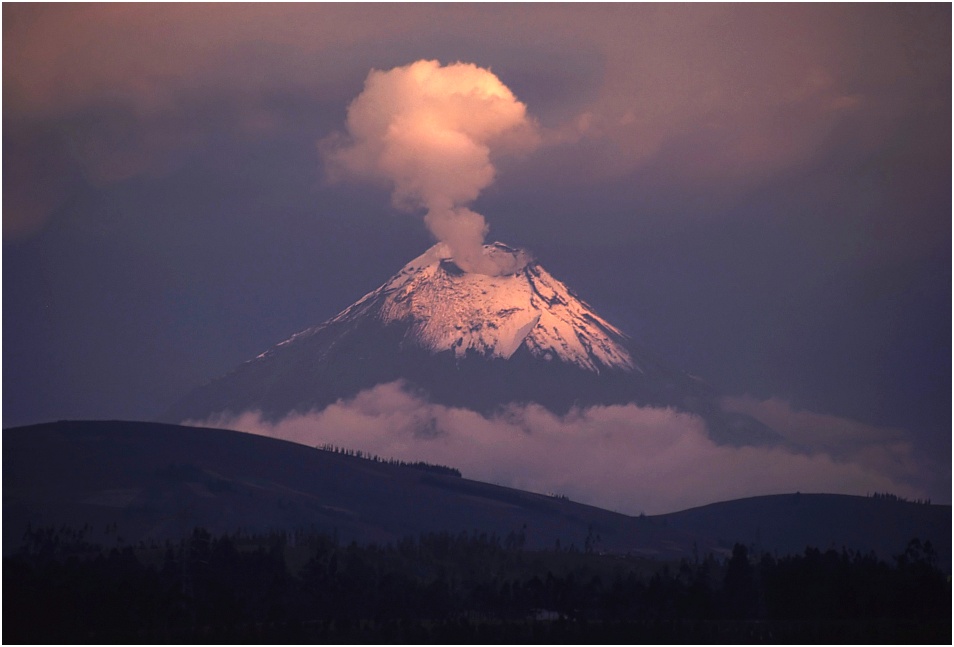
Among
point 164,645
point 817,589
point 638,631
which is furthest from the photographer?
point 817,589

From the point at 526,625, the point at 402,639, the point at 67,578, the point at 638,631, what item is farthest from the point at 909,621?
Result: the point at 67,578

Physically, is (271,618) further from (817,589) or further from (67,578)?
(817,589)

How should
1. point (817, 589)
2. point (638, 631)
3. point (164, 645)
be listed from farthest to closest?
point (817, 589) → point (638, 631) → point (164, 645)

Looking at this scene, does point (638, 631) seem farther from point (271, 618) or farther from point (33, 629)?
point (33, 629)

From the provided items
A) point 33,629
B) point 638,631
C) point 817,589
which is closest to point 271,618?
point 33,629

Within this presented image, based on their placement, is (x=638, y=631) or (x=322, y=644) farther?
(x=638, y=631)

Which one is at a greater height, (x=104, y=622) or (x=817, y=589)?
(x=817, y=589)

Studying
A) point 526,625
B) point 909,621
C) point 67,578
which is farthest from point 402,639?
point 909,621

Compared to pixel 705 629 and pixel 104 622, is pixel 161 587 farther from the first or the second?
pixel 705 629

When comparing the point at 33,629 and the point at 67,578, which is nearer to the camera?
the point at 33,629
